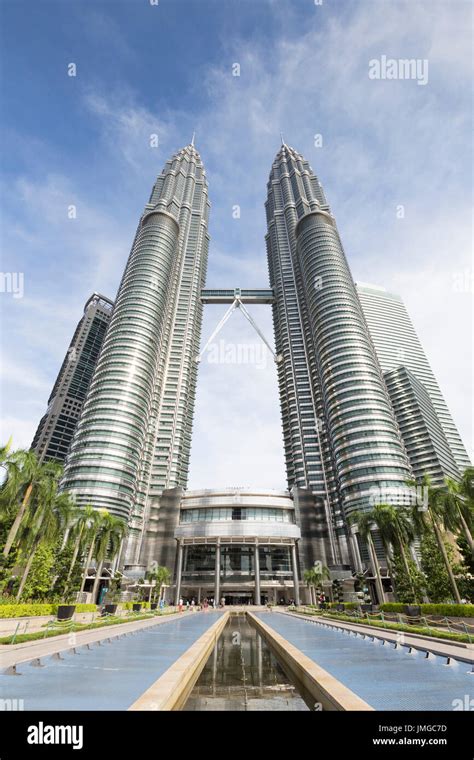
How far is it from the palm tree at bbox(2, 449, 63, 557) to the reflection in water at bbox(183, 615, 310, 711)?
21.5 m

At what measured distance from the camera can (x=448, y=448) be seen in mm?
143000

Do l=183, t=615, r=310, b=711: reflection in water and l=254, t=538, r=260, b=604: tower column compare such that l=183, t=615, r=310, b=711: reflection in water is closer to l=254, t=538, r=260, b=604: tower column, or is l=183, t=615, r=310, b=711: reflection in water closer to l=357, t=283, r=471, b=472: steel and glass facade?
l=254, t=538, r=260, b=604: tower column

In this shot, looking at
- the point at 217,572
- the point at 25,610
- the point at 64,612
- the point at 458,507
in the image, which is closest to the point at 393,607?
the point at 458,507

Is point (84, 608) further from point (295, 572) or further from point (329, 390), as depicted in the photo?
point (329, 390)

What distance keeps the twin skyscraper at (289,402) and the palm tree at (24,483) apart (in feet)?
191

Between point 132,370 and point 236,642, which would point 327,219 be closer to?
point 132,370

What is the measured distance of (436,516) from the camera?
35125 mm

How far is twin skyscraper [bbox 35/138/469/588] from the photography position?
91125 millimetres

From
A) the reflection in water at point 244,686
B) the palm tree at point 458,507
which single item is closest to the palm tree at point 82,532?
the reflection in water at point 244,686

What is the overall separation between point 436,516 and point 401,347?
160 metres

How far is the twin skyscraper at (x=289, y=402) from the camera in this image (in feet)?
299

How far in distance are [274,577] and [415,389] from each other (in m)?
93.7

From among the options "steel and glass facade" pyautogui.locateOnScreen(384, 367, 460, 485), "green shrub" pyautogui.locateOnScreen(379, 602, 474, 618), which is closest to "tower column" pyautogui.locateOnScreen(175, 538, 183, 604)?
"green shrub" pyautogui.locateOnScreen(379, 602, 474, 618)
